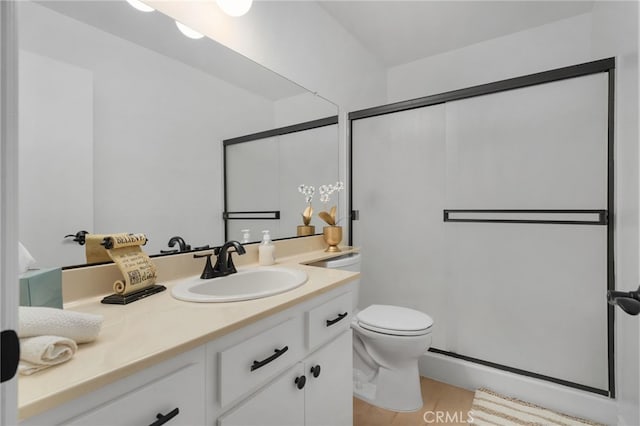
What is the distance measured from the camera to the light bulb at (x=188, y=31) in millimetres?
1278

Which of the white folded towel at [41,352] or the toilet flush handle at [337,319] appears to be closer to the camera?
the white folded towel at [41,352]

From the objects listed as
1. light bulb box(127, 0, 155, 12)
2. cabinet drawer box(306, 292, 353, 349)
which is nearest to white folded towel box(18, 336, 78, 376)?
cabinet drawer box(306, 292, 353, 349)

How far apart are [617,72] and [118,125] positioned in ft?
7.27

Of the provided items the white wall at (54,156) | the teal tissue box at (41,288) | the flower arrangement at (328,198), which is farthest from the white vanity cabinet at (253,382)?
the flower arrangement at (328,198)

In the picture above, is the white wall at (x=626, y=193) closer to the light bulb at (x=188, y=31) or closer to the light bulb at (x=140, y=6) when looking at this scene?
the light bulb at (x=188, y=31)

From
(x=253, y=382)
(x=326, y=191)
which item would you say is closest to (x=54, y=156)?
(x=253, y=382)

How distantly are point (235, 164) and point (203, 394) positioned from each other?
40.9 inches

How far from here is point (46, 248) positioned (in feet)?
2.97

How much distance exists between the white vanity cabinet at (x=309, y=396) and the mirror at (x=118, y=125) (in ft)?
2.20

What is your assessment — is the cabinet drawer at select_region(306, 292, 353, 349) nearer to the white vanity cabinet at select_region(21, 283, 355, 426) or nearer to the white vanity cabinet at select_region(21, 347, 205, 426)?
the white vanity cabinet at select_region(21, 283, 355, 426)

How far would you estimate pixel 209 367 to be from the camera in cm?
72

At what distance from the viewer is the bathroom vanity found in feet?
1.70

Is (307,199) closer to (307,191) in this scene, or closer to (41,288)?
(307,191)

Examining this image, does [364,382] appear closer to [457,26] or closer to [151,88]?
[151,88]
